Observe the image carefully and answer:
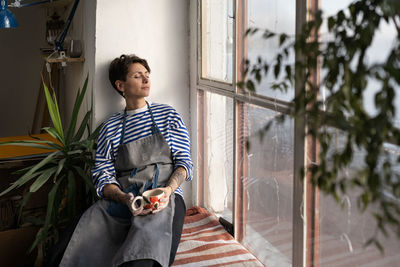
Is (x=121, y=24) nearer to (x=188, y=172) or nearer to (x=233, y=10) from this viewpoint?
(x=233, y=10)

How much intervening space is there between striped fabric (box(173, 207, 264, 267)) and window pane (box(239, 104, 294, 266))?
0.25ft

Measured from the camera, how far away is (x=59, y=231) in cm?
257

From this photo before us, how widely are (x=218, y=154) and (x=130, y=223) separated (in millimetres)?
700

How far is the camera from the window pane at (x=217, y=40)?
2.30 metres

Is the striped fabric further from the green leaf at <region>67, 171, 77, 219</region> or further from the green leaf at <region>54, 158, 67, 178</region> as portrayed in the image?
the green leaf at <region>54, 158, 67, 178</region>

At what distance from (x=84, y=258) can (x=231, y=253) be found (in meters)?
0.68

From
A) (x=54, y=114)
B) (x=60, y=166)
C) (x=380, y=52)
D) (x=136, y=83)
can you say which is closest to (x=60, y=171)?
(x=60, y=166)

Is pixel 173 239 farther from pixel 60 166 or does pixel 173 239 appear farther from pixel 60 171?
pixel 60 171

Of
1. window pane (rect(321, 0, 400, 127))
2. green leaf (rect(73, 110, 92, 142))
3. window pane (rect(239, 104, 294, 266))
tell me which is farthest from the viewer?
green leaf (rect(73, 110, 92, 142))

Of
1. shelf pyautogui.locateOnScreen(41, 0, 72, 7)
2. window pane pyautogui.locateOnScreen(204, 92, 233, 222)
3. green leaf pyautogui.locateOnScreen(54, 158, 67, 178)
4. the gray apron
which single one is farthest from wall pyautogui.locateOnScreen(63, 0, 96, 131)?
window pane pyautogui.locateOnScreen(204, 92, 233, 222)

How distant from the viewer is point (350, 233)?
1.46 metres

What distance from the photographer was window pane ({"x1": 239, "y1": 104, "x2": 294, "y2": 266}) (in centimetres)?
182

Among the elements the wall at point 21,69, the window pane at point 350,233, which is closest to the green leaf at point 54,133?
the window pane at point 350,233

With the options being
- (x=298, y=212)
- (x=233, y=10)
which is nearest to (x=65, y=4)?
(x=233, y=10)
